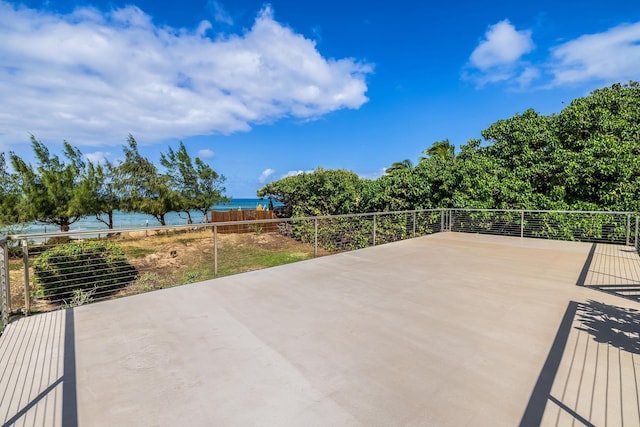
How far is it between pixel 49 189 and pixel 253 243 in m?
7.81

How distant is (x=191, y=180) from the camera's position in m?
16.0

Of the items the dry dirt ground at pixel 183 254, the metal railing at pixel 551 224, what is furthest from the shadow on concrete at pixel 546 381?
the dry dirt ground at pixel 183 254

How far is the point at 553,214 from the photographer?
8117 mm

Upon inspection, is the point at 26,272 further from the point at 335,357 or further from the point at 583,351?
the point at 583,351

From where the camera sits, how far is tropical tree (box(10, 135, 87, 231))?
36.0 ft

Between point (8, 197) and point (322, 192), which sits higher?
point (322, 192)

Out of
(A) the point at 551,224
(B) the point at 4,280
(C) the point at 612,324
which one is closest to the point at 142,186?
(B) the point at 4,280

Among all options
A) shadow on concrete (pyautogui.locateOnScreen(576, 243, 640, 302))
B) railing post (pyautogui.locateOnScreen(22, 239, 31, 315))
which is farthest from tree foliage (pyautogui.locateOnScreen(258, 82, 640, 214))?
railing post (pyautogui.locateOnScreen(22, 239, 31, 315))

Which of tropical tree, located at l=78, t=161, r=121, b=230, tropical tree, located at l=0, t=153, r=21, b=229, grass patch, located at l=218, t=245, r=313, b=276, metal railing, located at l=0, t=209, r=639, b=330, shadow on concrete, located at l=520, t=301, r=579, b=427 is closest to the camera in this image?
shadow on concrete, located at l=520, t=301, r=579, b=427

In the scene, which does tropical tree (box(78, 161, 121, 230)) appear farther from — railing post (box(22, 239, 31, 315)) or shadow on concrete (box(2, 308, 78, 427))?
shadow on concrete (box(2, 308, 78, 427))

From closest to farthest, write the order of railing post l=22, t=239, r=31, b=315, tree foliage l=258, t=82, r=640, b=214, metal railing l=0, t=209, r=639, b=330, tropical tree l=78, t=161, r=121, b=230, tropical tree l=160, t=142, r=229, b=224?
1. railing post l=22, t=239, r=31, b=315
2. metal railing l=0, t=209, r=639, b=330
3. tree foliage l=258, t=82, r=640, b=214
4. tropical tree l=78, t=161, r=121, b=230
5. tropical tree l=160, t=142, r=229, b=224

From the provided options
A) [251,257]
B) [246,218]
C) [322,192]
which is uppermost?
[322,192]

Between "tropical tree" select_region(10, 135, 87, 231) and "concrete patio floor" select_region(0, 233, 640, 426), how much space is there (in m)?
11.3

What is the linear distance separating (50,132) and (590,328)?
17.5 metres
